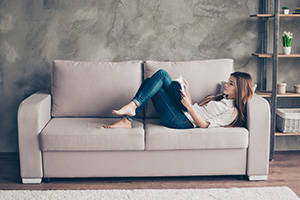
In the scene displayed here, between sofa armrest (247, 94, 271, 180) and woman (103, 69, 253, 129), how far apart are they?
8 cm

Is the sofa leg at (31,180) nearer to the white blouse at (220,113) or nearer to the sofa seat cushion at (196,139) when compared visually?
the sofa seat cushion at (196,139)

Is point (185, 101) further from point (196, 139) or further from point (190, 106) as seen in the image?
point (196, 139)

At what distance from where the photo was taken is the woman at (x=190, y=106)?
3033mm

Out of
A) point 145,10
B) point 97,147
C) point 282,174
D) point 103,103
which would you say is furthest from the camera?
point 145,10

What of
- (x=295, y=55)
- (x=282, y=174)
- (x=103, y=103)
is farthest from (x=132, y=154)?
(x=295, y=55)

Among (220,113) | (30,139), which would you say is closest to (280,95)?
(220,113)

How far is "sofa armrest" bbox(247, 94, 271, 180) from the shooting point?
117 inches

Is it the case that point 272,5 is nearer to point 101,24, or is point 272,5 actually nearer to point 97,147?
point 101,24

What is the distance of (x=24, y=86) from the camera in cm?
384

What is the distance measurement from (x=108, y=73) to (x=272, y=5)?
1.79 m

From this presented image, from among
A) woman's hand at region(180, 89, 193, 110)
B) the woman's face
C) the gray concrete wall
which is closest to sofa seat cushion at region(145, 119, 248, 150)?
woman's hand at region(180, 89, 193, 110)

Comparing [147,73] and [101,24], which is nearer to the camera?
[147,73]

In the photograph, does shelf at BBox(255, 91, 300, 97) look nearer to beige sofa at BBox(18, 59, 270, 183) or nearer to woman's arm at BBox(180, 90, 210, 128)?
beige sofa at BBox(18, 59, 270, 183)

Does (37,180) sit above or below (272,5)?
below
